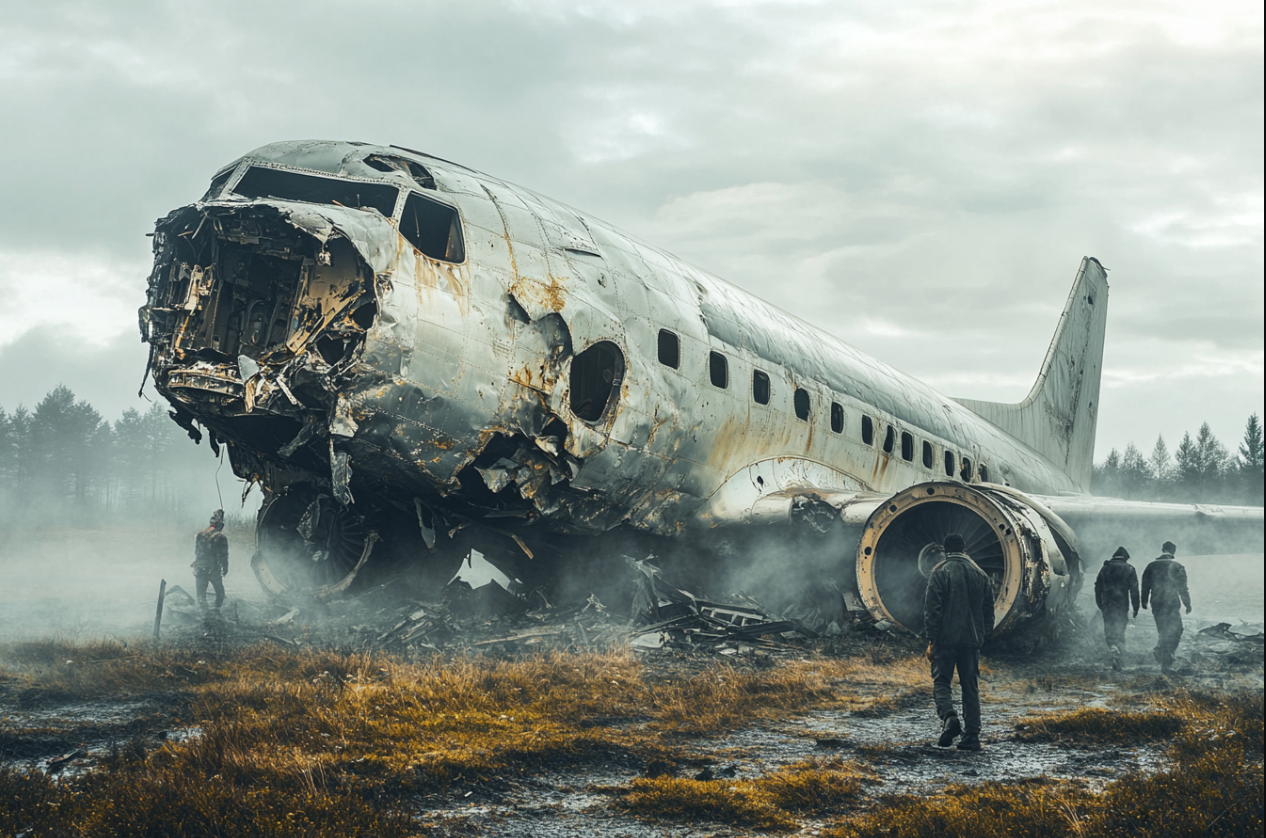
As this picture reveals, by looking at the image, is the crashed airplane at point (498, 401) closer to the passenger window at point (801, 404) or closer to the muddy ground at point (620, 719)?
the passenger window at point (801, 404)

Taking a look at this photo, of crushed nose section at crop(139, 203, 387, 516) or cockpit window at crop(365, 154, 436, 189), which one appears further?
cockpit window at crop(365, 154, 436, 189)

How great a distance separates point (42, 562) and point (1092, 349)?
104ft

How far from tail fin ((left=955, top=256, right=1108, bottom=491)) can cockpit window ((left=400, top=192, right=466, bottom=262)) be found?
17566mm

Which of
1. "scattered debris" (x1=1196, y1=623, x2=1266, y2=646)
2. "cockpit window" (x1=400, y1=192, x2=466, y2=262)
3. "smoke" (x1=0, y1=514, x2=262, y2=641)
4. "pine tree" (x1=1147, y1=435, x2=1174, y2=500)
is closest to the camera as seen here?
"cockpit window" (x1=400, y1=192, x2=466, y2=262)

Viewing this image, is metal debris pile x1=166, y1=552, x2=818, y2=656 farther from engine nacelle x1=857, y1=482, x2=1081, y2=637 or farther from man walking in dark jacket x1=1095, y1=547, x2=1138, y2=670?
man walking in dark jacket x1=1095, y1=547, x2=1138, y2=670

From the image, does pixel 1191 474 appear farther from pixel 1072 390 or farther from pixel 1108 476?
pixel 1108 476

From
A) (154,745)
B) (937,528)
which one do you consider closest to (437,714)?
(154,745)

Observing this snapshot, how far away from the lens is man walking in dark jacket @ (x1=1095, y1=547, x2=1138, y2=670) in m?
11.1

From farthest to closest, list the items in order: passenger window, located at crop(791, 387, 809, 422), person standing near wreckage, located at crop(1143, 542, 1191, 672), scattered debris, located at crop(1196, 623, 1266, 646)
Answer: scattered debris, located at crop(1196, 623, 1266, 646) → passenger window, located at crop(791, 387, 809, 422) → person standing near wreckage, located at crop(1143, 542, 1191, 672)

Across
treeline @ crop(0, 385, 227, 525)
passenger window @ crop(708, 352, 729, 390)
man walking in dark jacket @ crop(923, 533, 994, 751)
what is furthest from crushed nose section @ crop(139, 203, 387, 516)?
treeline @ crop(0, 385, 227, 525)

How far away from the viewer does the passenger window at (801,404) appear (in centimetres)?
1305

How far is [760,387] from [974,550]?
3482 millimetres

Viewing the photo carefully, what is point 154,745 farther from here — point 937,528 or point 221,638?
point 937,528

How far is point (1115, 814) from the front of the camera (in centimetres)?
445
